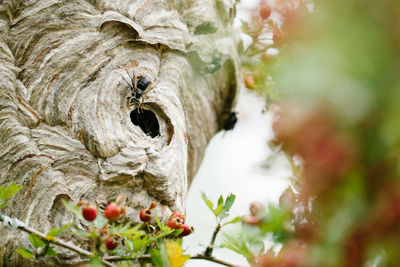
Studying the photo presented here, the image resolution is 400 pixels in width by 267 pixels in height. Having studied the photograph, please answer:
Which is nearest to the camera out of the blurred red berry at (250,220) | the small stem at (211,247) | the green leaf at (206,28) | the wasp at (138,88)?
the blurred red berry at (250,220)

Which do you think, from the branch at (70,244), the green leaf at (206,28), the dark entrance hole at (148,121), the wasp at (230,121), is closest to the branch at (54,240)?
the branch at (70,244)

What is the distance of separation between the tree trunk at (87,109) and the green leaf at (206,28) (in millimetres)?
161

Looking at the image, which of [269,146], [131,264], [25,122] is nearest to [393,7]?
[269,146]

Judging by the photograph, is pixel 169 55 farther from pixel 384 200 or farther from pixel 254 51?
pixel 384 200

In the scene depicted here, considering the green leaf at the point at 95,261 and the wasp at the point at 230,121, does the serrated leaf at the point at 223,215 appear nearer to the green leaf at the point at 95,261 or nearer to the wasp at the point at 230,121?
the green leaf at the point at 95,261

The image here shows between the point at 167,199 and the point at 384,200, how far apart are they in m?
1.71

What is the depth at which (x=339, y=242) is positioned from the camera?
901 mm

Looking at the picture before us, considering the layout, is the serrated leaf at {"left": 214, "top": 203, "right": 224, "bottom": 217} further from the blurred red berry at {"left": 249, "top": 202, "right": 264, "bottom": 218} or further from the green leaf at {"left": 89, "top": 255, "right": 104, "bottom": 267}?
the green leaf at {"left": 89, "top": 255, "right": 104, "bottom": 267}

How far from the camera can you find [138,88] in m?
2.59

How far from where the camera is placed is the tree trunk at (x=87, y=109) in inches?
87.6

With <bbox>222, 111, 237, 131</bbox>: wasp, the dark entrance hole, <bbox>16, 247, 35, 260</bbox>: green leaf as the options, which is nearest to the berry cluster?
<bbox>16, 247, 35, 260</bbox>: green leaf

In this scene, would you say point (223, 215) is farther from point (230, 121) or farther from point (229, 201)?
point (230, 121)

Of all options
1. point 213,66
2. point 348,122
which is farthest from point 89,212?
point 213,66

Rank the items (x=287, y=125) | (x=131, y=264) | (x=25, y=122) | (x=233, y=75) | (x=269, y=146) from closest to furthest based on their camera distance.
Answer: (x=287, y=125), (x=269, y=146), (x=131, y=264), (x=25, y=122), (x=233, y=75)
